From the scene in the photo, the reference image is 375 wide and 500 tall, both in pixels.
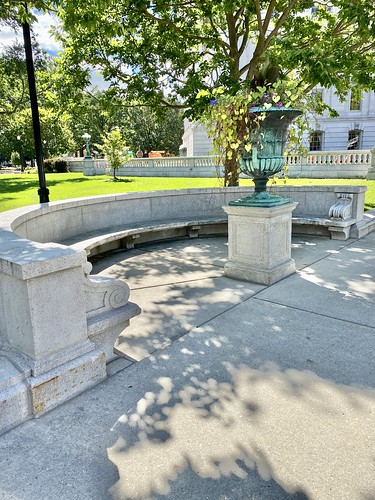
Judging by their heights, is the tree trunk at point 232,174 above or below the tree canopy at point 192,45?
below

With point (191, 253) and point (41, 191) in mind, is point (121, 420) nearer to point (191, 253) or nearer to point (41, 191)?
point (191, 253)

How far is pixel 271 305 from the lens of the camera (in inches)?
190

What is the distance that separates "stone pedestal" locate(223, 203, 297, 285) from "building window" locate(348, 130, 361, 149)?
36789 mm

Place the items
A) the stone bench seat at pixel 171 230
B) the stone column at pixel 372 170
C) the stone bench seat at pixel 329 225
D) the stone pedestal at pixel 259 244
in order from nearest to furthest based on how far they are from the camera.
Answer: the stone pedestal at pixel 259 244 → the stone bench seat at pixel 171 230 → the stone bench seat at pixel 329 225 → the stone column at pixel 372 170

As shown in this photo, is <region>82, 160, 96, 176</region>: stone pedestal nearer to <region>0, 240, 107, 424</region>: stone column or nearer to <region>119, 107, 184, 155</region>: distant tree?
<region>119, 107, 184, 155</region>: distant tree

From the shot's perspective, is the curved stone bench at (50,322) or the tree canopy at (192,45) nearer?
the curved stone bench at (50,322)

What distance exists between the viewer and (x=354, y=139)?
38.2 meters

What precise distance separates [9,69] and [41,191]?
9.47 m

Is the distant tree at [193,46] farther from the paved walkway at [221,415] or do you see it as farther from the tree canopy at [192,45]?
the paved walkway at [221,415]

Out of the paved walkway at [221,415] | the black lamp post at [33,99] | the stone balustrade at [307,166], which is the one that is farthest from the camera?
the stone balustrade at [307,166]

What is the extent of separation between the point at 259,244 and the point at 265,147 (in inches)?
54.9

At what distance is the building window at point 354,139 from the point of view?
38.0 m

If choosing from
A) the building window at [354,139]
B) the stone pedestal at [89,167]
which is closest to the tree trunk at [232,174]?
the stone pedestal at [89,167]

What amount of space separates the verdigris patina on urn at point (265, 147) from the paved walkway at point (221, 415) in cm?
162
